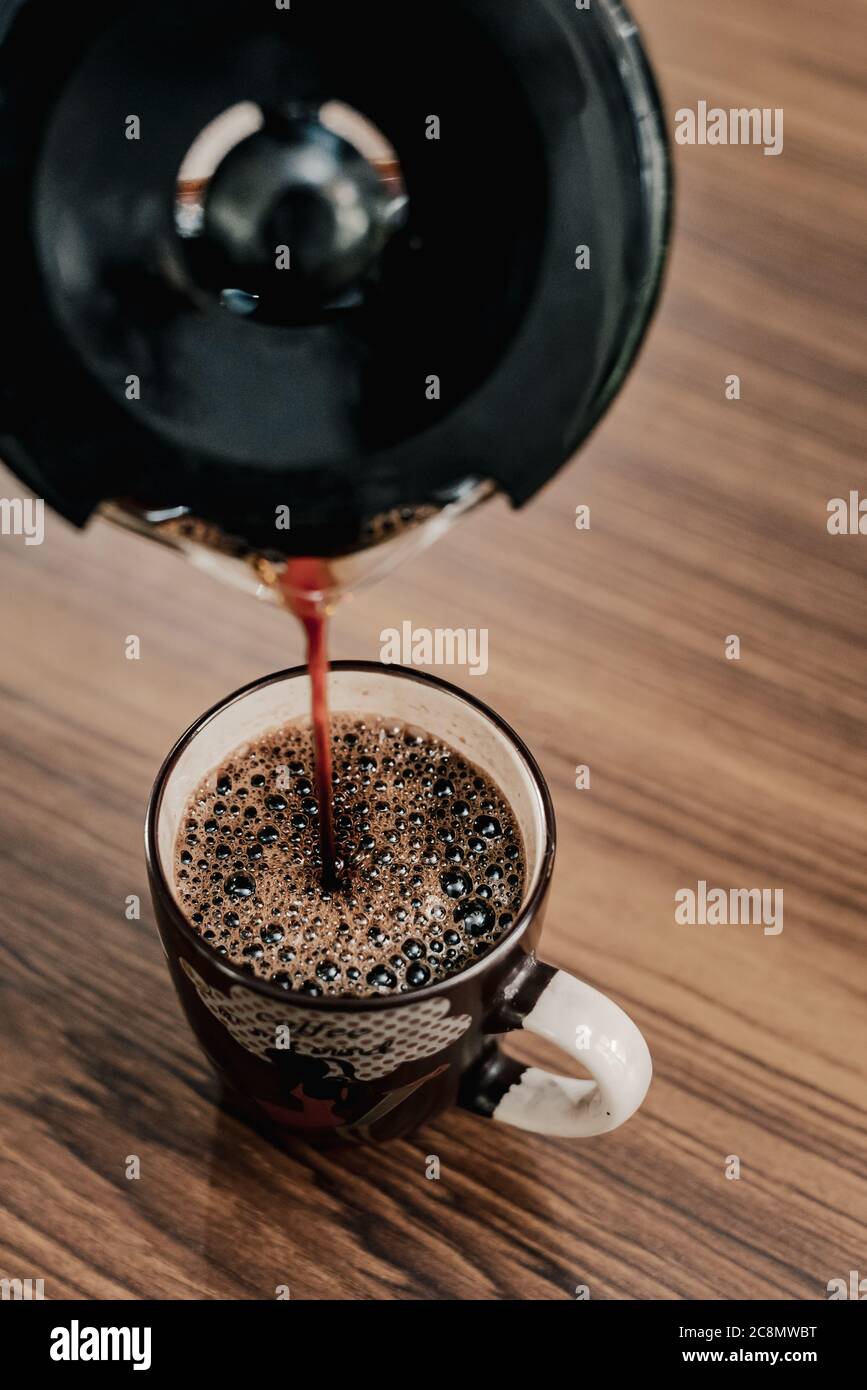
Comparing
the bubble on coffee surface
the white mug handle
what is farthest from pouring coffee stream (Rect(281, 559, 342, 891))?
the white mug handle

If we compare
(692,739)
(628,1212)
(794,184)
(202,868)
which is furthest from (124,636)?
(794,184)

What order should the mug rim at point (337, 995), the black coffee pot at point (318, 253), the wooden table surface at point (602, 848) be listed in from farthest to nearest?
the wooden table surface at point (602, 848) < the mug rim at point (337, 995) < the black coffee pot at point (318, 253)

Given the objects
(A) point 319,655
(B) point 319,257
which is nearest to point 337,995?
(A) point 319,655

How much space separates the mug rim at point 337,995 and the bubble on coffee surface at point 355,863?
1.6 inches

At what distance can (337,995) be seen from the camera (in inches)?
27.3

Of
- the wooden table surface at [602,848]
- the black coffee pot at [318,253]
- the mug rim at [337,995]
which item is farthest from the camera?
the wooden table surface at [602,848]

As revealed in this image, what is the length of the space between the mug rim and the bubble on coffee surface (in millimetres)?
40

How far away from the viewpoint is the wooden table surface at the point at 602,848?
759 millimetres

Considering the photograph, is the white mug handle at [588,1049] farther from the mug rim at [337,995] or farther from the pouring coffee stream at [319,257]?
the pouring coffee stream at [319,257]

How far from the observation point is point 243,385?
0.49 m

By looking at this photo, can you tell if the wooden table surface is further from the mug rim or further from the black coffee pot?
the black coffee pot

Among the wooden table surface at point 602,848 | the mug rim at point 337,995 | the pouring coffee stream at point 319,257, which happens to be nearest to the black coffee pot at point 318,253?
the pouring coffee stream at point 319,257

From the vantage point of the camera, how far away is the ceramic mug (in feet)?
2.13

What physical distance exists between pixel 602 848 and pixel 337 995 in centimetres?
26
